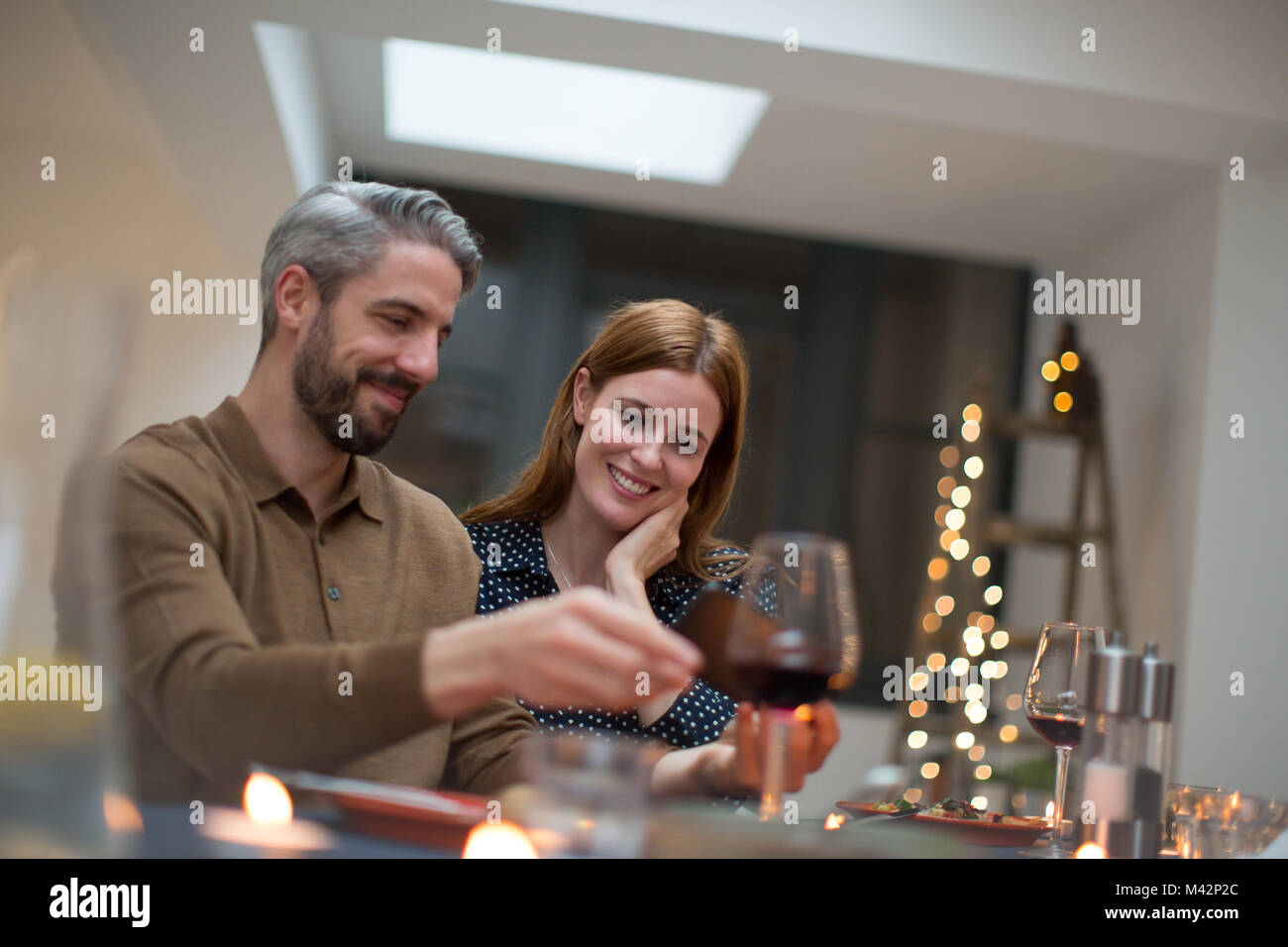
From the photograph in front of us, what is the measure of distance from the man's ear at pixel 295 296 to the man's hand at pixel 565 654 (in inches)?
24.1

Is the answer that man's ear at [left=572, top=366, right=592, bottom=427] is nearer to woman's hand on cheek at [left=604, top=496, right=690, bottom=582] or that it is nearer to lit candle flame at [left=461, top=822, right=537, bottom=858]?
woman's hand on cheek at [left=604, top=496, right=690, bottom=582]

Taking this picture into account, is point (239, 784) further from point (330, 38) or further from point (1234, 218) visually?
point (1234, 218)

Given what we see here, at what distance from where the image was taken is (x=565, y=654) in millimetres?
748

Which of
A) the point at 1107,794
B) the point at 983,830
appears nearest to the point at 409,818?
the point at 1107,794

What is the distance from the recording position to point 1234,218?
355 cm

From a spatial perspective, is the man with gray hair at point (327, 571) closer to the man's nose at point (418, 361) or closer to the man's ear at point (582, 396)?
the man's nose at point (418, 361)

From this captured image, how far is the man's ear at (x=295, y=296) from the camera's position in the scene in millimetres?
1314

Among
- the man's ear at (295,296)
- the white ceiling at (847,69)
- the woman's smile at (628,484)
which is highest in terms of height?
the white ceiling at (847,69)

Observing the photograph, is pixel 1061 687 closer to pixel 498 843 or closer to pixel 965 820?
pixel 965 820

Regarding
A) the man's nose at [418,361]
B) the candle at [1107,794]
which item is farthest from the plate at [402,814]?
the man's nose at [418,361]

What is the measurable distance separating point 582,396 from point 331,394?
68 centimetres

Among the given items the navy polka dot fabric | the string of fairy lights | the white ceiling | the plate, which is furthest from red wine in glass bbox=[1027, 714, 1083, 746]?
the string of fairy lights

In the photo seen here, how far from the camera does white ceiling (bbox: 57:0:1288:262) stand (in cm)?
289
